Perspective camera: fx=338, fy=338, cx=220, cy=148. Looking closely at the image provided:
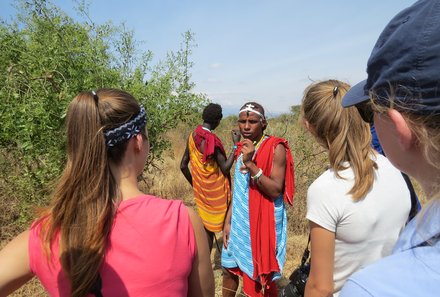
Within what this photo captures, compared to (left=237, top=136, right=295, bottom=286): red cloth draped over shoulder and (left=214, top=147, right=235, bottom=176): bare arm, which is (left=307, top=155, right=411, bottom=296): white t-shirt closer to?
(left=237, top=136, right=295, bottom=286): red cloth draped over shoulder

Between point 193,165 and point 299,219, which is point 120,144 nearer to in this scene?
point 193,165

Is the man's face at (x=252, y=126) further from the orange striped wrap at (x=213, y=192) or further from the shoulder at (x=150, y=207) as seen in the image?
the shoulder at (x=150, y=207)

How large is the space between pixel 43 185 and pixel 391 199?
304 cm

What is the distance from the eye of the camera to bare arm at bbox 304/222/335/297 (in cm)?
130

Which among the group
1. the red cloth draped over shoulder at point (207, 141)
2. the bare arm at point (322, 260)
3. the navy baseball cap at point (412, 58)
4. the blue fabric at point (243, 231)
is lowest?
the blue fabric at point (243, 231)

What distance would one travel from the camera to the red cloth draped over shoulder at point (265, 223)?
2568 millimetres

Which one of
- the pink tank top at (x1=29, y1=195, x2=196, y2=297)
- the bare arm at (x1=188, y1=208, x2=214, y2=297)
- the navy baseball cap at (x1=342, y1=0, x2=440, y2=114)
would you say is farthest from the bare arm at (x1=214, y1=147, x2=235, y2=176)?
the navy baseball cap at (x1=342, y1=0, x2=440, y2=114)

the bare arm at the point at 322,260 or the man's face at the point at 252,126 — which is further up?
the man's face at the point at 252,126

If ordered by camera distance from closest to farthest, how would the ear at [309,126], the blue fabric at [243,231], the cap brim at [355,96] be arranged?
1. the cap brim at [355,96]
2. the ear at [309,126]
3. the blue fabric at [243,231]

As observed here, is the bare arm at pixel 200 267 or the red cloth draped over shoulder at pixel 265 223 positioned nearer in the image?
the bare arm at pixel 200 267

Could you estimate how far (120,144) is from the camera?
114 centimetres

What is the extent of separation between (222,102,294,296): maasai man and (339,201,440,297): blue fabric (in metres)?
1.97

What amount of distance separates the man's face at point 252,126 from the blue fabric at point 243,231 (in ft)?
0.82

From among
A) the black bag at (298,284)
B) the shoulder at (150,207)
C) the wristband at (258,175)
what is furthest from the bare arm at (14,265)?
the wristband at (258,175)
